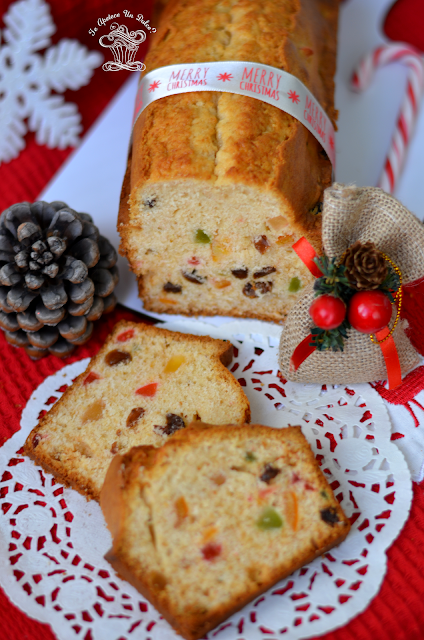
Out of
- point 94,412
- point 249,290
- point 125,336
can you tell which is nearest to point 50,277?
point 125,336

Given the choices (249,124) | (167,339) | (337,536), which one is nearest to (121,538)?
(337,536)

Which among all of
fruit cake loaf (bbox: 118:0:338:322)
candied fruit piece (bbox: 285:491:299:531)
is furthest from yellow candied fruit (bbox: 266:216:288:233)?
candied fruit piece (bbox: 285:491:299:531)

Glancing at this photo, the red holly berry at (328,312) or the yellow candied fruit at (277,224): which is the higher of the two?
the yellow candied fruit at (277,224)

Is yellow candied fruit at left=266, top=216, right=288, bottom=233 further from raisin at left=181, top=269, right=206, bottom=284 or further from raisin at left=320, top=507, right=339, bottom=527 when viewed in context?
raisin at left=320, top=507, right=339, bottom=527

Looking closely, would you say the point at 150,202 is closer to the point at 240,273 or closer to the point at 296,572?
the point at 240,273

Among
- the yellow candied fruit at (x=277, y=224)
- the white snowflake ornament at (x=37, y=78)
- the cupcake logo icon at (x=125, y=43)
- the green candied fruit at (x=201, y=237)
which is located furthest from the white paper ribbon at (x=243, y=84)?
the white snowflake ornament at (x=37, y=78)

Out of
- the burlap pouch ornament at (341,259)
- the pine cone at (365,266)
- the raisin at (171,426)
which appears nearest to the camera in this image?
the pine cone at (365,266)

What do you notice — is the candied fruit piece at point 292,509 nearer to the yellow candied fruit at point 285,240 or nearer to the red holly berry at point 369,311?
the red holly berry at point 369,311
